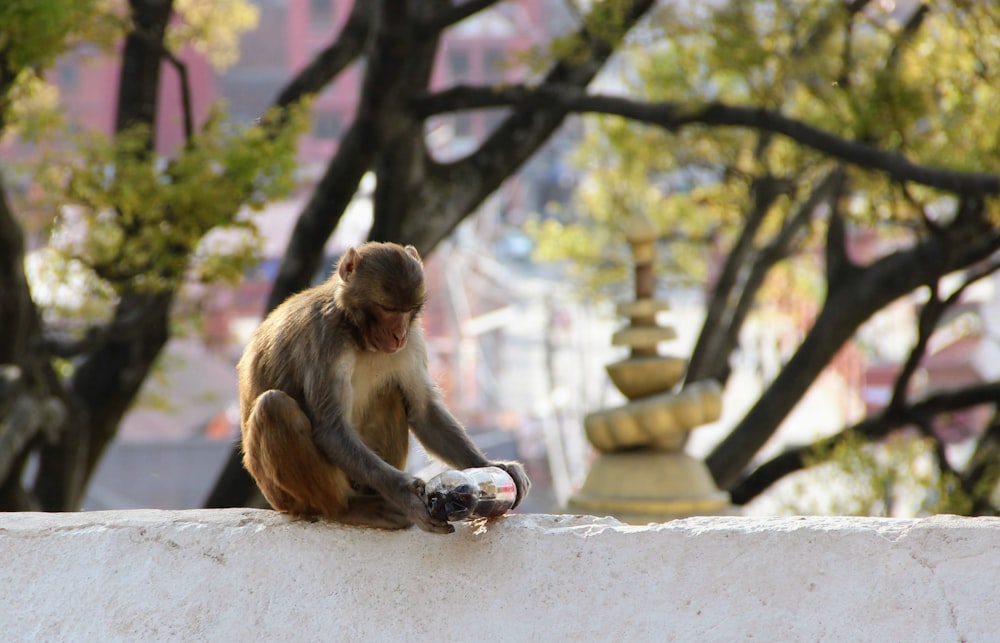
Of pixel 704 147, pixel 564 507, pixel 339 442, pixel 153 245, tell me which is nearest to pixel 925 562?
pixel 339 442

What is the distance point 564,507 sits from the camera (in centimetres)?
641

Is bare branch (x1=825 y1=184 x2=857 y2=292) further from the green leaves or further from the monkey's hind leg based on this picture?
the monkey's hind leg

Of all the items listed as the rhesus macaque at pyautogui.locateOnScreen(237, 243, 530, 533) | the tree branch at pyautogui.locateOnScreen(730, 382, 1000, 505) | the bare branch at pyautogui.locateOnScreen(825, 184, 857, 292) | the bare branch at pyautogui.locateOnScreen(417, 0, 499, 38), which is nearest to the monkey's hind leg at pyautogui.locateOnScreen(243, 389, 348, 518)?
the rhesus macaque at pyautogui.locateOnScreen(237, 243, 530, 533)

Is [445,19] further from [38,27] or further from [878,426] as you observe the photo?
[878,426]

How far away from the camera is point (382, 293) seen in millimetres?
3594

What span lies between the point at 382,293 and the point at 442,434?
1.66 ft

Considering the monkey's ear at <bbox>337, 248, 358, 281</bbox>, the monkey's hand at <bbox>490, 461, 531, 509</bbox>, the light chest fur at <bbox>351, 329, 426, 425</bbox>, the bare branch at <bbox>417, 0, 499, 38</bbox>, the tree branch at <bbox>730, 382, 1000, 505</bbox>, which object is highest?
the bare branch at <bbox>417, 0, 499, 38</bbox>

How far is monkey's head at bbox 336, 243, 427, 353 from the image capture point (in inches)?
142

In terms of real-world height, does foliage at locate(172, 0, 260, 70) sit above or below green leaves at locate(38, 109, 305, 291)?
above

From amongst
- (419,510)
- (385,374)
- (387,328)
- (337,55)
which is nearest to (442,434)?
(385,374)

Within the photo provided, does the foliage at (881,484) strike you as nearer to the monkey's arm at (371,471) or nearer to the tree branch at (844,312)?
the tree branch at (844,312)

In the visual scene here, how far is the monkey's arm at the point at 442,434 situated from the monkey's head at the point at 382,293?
0.91 ft

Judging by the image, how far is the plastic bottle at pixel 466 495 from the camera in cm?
313

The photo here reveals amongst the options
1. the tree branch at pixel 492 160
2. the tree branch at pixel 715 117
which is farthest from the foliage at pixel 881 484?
the tree branch at pixel 492 160
